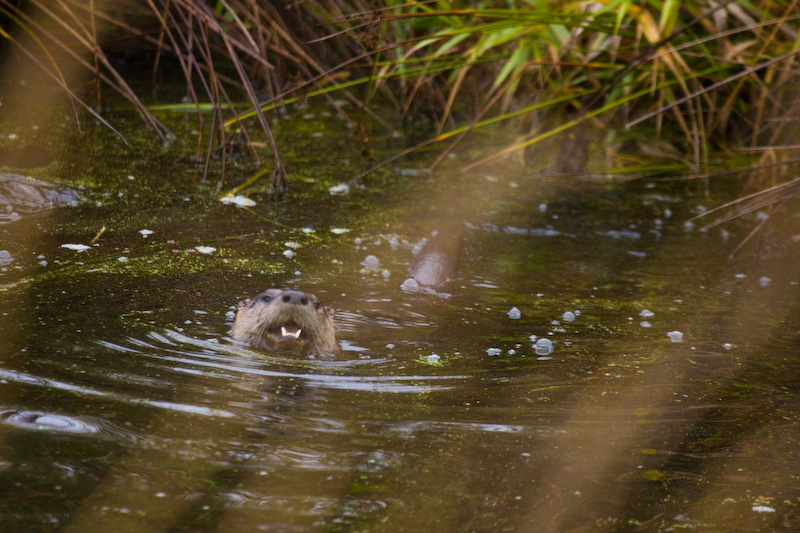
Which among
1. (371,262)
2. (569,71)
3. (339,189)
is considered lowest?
(371,262)

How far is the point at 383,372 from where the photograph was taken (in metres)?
2.43

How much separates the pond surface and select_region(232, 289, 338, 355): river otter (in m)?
0.07

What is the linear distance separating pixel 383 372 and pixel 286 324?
0.31 metres

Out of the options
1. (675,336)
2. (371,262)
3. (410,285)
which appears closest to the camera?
(675,336)

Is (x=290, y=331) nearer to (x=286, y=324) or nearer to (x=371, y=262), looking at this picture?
(x=286, y=324)

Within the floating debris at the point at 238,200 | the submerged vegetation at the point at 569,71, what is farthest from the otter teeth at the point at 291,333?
the submerged vegetation at the point at 569,71

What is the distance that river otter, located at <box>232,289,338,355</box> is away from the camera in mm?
2514

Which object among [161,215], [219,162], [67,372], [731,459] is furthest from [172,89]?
[731,459]

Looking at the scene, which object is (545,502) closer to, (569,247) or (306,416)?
(306,416)

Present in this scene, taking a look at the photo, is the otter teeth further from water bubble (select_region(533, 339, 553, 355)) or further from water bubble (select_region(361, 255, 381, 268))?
water bubble (select_region(361, 255, 381, 268))

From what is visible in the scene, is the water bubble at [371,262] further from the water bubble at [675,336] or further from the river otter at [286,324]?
the water bubble at [675,336]

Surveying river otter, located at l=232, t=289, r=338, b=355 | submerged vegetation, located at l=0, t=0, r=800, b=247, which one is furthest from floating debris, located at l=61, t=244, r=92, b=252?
submerged vegetation, located at l=0, t=0, r=800, b=247

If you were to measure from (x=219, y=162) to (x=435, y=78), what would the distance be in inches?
65.0

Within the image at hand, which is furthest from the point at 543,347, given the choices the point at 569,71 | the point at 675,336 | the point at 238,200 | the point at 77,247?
the point at 569,71
